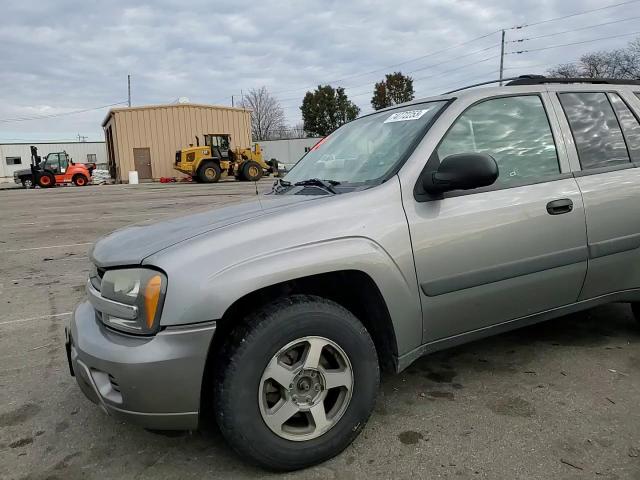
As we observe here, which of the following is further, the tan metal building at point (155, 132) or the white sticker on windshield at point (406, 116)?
the tan metal building at point (155, 132)

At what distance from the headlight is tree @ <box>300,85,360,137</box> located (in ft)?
196

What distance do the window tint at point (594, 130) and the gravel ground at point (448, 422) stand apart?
51.0 inches

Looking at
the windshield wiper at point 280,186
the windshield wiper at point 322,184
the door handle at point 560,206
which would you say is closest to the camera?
the windshield wiper at point 322,184

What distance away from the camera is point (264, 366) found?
213cm

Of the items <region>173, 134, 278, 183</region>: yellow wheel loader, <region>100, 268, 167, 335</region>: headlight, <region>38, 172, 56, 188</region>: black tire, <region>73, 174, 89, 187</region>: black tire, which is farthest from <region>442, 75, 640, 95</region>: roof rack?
<region>73, 174, 89, 187</region>: black tire

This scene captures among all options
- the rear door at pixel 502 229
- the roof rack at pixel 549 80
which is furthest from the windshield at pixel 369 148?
the roof rack at pixel 549 80

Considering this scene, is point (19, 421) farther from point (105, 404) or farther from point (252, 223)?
point (252, 223)

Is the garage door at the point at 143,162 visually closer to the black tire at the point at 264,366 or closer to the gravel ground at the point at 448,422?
the gravel ground at the point at 448,422

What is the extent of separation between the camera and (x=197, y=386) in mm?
2080

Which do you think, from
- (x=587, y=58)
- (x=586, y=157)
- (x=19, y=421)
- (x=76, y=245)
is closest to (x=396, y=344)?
(x=586, y=157)

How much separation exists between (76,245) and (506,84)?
7.78 metres

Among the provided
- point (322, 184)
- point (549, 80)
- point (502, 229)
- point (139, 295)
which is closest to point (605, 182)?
point (549, 80)

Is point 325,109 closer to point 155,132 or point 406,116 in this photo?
point 155,132

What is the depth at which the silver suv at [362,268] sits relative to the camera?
209 cm
